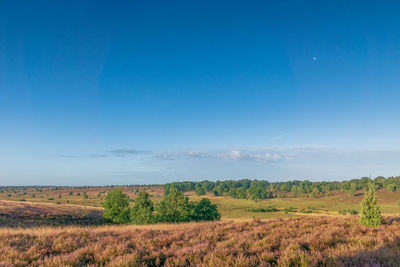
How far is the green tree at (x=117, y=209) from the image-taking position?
1457 inches

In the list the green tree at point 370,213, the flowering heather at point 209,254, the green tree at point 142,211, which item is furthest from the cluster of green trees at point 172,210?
the flowering heather at point 209,254

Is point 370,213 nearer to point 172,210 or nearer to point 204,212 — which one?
point 204,212

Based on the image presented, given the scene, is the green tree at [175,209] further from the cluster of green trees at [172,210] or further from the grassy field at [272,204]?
the grassy field at [272,204]

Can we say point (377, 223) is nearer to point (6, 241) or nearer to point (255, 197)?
point (6, 241)

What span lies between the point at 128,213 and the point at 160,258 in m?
33.2

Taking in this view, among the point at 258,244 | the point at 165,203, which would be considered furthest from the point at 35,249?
the point at 165,203

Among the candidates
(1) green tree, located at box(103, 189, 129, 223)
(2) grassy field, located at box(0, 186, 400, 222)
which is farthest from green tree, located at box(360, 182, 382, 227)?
(2) grassy field, located at box(0, 186, 400, 222)

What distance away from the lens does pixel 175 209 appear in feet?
105

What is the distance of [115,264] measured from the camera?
6.10 m

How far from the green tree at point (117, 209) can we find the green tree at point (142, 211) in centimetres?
301

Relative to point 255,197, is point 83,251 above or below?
above

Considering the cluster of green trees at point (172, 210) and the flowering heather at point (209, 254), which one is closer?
the flowering heather at point (209, 254)

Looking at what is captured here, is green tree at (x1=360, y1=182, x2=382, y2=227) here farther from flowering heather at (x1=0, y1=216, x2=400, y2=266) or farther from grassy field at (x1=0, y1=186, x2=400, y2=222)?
grassy field at (x1=0, y1=186, x2=400, y2=222)

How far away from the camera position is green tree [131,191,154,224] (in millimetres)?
32281
